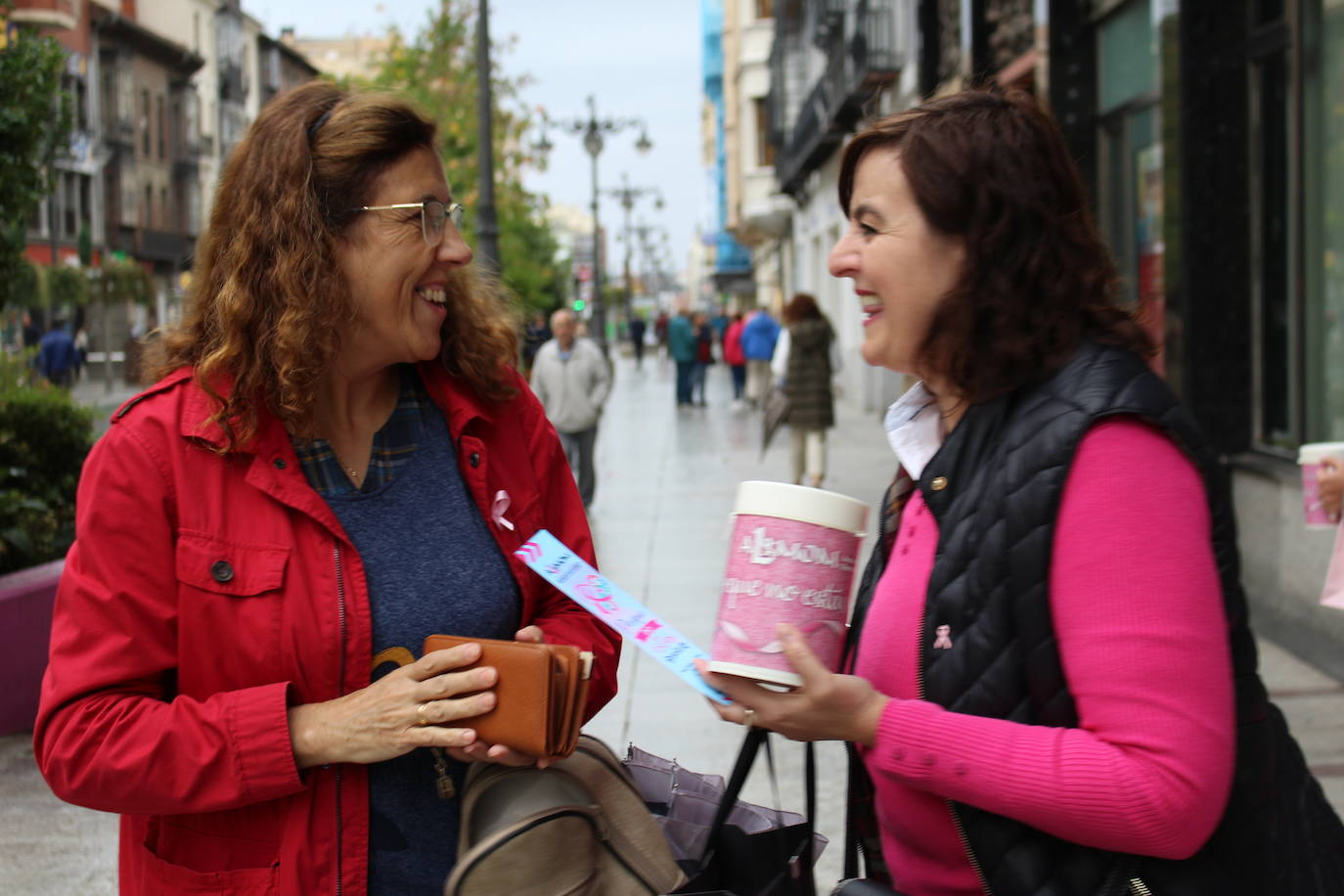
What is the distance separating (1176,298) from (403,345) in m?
7.18

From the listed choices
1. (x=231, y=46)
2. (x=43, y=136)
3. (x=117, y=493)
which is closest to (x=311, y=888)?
(x=117, y=493)

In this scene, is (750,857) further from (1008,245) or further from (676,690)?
(676,690)

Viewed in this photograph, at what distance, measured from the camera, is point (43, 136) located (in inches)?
284

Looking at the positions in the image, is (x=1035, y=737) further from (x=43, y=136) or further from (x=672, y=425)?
(x=672, y=425)

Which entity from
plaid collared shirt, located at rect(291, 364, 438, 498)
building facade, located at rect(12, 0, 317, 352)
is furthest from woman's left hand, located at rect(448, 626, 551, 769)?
building facade, located at rect(12, 0, 317, 352)

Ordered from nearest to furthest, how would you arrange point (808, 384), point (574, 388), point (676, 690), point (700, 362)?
point (676, 690) < point (574, 388) < point (808, 384) < point (700, 362)

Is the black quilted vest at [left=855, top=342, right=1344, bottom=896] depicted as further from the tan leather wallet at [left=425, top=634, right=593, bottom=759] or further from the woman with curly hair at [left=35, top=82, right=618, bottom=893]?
the woman with curly hair at [left=35, top=82, right=618, bottom=893]

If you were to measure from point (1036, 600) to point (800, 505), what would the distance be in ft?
0.98

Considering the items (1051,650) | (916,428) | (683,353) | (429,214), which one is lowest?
(1051,650)

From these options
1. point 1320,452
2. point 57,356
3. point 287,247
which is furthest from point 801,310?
point 57,356

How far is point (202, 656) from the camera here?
6.91ft

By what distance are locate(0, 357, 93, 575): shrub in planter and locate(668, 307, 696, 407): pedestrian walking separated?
19.2 m

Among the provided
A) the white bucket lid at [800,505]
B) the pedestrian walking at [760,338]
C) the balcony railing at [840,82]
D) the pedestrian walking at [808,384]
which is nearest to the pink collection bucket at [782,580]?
the white bucket lid at [800,505]

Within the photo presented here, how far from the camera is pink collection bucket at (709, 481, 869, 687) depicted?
68.8 inches
